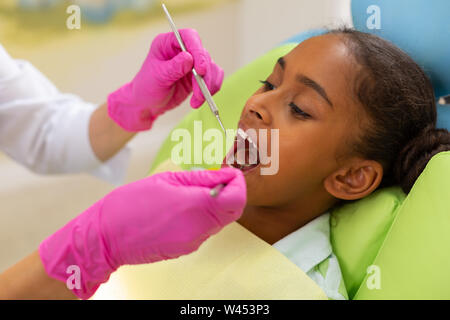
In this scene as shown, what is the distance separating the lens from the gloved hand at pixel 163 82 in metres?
1.26

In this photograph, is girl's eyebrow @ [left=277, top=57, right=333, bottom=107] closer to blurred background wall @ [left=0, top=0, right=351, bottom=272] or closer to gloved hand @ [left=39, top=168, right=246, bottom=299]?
gloved hand @ [left=39, top=168, right=246, bottom=299]

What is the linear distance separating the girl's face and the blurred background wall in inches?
39.3

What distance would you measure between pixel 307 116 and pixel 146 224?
43cm

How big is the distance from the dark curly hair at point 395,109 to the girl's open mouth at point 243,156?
214 millimetres

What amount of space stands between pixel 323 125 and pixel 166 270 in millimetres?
463

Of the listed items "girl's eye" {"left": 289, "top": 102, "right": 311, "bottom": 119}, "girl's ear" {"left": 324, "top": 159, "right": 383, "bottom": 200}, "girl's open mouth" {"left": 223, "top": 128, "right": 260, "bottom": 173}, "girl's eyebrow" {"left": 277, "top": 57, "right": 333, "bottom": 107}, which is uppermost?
"girl's eyebrow" {"left": 277, "top": 57, "right": 333, "bottom": 107}

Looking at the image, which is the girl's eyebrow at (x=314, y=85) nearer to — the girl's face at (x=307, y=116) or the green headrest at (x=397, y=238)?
the girl's face at (x=307, y=116)

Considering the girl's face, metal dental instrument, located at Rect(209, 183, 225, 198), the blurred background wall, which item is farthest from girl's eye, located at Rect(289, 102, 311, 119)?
the blurred background wall

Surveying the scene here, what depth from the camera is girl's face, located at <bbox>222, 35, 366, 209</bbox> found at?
1105 millimetres

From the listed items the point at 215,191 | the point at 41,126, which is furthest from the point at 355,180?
the point at 41,126

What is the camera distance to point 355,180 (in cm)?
118

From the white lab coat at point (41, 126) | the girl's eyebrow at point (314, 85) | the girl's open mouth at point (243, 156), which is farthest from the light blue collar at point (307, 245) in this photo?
the white lab coat at point (41, 126)

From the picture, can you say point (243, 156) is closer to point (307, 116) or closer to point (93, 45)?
point (307, 116)
